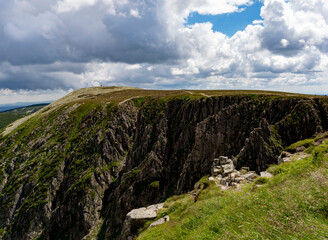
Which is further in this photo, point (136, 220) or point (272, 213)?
point (136, 220)

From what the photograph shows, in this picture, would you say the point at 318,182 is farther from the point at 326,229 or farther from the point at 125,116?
the point at 125,116

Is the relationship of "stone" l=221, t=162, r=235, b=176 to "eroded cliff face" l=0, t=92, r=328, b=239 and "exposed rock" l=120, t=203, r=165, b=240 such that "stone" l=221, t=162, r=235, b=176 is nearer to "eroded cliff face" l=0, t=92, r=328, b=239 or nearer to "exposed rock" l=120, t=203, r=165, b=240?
"exposed rock" l=120, t=203, r=165, b=240

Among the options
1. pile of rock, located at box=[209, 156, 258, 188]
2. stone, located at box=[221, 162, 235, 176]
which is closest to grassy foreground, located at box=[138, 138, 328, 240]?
pile of rock, located at box=[209, 156, 258, 188]

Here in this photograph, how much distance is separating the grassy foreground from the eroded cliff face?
27.7 meters

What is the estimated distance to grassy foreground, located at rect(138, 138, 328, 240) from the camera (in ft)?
40.8

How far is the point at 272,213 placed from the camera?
14086 millimetres

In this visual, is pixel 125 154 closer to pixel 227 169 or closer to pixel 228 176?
pixel 227 169

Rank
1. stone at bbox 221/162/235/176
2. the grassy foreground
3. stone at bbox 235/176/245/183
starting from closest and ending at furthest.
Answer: the grassy foreground < stone at bbox 235/176/245/183 < stone at bbox 221/162/235/176

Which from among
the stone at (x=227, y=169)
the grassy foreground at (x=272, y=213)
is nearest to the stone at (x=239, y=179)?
the stone at (x=227, y=169)

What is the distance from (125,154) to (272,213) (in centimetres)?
8732

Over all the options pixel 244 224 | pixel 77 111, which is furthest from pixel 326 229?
pixel 77 111

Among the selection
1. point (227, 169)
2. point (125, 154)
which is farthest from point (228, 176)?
point (125, 154)

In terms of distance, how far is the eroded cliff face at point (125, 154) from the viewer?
48.6 metres

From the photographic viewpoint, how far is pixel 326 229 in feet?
37.6
